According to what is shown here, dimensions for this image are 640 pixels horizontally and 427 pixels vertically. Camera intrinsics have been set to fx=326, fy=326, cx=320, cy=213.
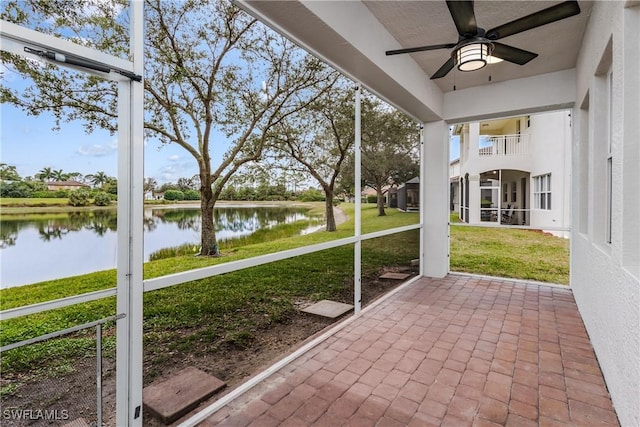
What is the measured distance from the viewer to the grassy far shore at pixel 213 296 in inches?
52.4

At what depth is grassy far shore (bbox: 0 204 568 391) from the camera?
1.33 meters

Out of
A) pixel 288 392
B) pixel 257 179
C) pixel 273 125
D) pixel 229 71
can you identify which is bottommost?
pixel 288 392

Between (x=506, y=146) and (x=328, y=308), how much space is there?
19.6 ft

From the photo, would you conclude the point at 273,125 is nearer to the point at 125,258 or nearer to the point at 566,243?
the point at 125,258

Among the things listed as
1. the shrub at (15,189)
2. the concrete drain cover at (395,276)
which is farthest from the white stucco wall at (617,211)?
the shrub at (15,189)

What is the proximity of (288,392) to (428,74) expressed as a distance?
4.07 meters

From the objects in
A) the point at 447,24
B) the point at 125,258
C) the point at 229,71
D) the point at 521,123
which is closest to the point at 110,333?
the point at 125,258

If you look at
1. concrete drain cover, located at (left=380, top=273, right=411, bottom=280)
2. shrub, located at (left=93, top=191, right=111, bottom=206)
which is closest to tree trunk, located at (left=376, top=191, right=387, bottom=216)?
concrete drain cover, located at (left=380, top=273, right=411, bottom=280)

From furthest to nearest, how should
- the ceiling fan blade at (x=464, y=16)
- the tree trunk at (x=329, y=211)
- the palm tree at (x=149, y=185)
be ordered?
the tree trunk at (x=329, y=211), the ceiling fan blade at (x=464, y=16), the palm tree at (x=149, y=185)

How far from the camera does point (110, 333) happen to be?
1.55 meters

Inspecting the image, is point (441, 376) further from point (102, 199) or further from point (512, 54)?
point (512, 54)

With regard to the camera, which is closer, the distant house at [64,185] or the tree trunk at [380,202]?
the distant house at [64,185]

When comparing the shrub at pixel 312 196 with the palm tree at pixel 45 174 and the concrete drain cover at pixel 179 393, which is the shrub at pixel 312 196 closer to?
the concrete drain cover at pixel 179 393

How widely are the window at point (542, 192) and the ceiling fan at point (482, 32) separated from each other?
12.7ft
